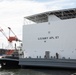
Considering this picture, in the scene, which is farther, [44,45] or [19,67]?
[19,67]

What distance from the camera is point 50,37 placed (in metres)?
29.2

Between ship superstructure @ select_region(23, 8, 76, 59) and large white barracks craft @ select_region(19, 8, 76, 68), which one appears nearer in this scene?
large white barracks craft @ select_region(19, 8, 76, 68)

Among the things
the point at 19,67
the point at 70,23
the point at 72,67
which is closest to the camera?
the point at 72,67

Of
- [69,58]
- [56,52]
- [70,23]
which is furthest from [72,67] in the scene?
[70,23]

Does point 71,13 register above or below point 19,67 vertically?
above

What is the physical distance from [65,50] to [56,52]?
1.32 meters

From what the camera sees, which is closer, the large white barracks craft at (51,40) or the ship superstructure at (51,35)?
the large white barracks craft at (51,40)

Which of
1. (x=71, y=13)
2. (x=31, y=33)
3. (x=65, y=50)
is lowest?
(x=65, y=50)

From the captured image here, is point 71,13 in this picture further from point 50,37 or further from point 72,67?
point 72,67

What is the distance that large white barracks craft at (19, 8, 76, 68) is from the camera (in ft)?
88.9

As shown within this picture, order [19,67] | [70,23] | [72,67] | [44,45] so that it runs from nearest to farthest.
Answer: [72,67] → [70,23] → [44,45] → [19,67]

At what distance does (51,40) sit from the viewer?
28984 millimetres

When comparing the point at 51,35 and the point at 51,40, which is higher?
the point at 51,35

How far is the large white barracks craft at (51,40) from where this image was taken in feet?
88.9
